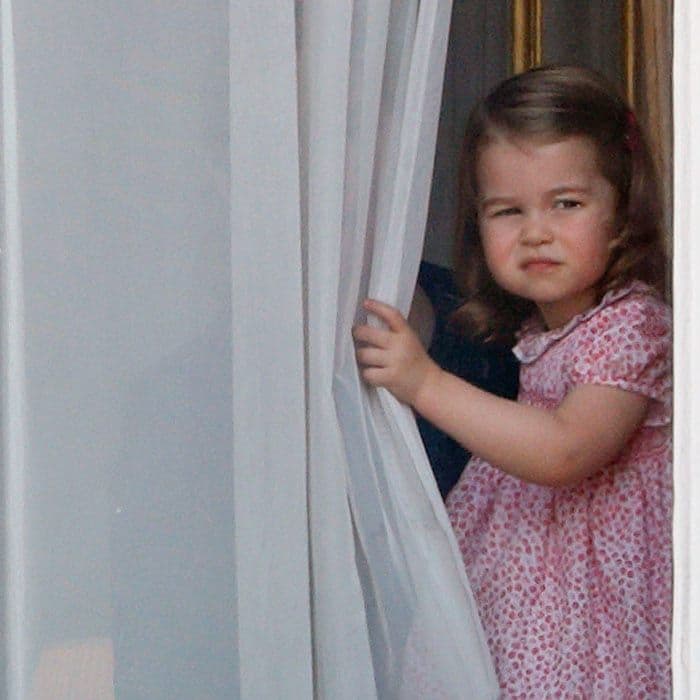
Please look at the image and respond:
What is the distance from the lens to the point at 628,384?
1690mm

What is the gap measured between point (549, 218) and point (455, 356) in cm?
21

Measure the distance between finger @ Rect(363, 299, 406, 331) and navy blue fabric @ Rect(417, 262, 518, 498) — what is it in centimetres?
30

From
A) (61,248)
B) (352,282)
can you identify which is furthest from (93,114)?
(352,282)

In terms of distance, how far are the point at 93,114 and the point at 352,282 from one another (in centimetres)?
Result: 27

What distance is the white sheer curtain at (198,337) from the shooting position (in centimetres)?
139

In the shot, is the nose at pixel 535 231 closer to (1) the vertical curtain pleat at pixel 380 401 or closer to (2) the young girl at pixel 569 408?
(2) the young girl at pixel 569 408

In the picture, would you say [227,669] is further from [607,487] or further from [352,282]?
[607,487]

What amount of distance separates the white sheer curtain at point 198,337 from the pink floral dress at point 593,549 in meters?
0.26

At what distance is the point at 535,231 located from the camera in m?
1.78

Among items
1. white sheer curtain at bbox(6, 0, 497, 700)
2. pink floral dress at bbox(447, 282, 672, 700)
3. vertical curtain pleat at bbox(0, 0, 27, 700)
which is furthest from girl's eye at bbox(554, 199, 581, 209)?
vertical curtain pleat at bbox(0, 0, 27, 700)

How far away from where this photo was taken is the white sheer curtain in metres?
1.39
